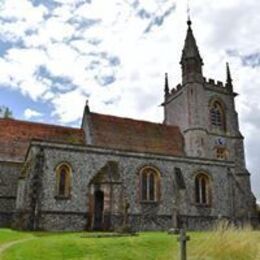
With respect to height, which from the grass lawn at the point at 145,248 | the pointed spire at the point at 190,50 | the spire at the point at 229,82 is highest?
the pointed spire at the point at 190,50

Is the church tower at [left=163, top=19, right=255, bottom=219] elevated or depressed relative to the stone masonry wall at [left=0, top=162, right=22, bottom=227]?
elevated

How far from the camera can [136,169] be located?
2686 centimetres

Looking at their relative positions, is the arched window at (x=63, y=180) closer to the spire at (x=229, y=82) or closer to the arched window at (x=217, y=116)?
the arched window at (x=217, y=116)

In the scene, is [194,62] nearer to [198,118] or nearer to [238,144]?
[198,118]

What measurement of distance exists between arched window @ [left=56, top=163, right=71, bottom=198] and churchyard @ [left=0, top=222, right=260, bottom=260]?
350 inches

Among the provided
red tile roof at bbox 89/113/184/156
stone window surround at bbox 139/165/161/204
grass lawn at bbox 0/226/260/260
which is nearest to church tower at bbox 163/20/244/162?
red tile roof at bbox 89/113/184/156

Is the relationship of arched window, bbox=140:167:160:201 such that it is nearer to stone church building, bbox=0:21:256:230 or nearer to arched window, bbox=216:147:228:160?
stone church building, bbox=0:21:256:230

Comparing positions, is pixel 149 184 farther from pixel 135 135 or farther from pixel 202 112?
pixel 202 112

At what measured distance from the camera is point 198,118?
117 feet

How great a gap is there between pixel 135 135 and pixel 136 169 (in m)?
7.49

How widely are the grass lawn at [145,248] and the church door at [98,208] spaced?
10.1 m

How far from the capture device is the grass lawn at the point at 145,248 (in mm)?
11117

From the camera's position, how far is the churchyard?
11.1m

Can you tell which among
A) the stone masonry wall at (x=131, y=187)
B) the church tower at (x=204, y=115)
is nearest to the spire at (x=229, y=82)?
the church tower at (x=204, y=115)
